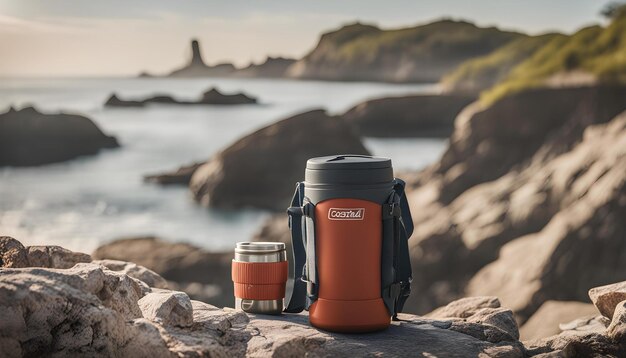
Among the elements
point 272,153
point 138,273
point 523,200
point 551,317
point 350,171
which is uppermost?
point 350,171

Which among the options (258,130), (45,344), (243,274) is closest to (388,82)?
(258,130)

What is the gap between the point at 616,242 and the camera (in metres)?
14.7

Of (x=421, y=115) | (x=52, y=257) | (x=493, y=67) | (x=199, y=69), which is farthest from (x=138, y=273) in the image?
(x=493, y=67)

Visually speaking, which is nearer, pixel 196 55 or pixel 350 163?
pixel 350 163

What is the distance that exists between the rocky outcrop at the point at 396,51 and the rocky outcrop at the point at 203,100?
4.20 ft

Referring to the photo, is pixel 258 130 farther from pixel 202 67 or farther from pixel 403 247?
pixel 403 247

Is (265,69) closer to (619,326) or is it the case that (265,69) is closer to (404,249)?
(404,249)

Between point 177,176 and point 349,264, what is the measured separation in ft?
51.7

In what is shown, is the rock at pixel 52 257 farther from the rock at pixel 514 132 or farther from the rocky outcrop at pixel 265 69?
the rocky outcrop at pixel 265 69

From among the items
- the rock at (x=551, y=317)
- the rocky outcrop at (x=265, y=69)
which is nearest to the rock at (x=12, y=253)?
the rock at (x=551, y=317)

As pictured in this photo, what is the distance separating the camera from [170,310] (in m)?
4.91

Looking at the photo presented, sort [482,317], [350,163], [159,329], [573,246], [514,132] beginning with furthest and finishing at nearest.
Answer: [514,132] < [573,246] < [482,317] < [350,163] < [159,329]

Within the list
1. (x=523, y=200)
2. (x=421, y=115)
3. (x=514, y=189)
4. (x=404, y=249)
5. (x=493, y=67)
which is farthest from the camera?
(x=493, y=67)

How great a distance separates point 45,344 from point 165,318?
0.78 meters
